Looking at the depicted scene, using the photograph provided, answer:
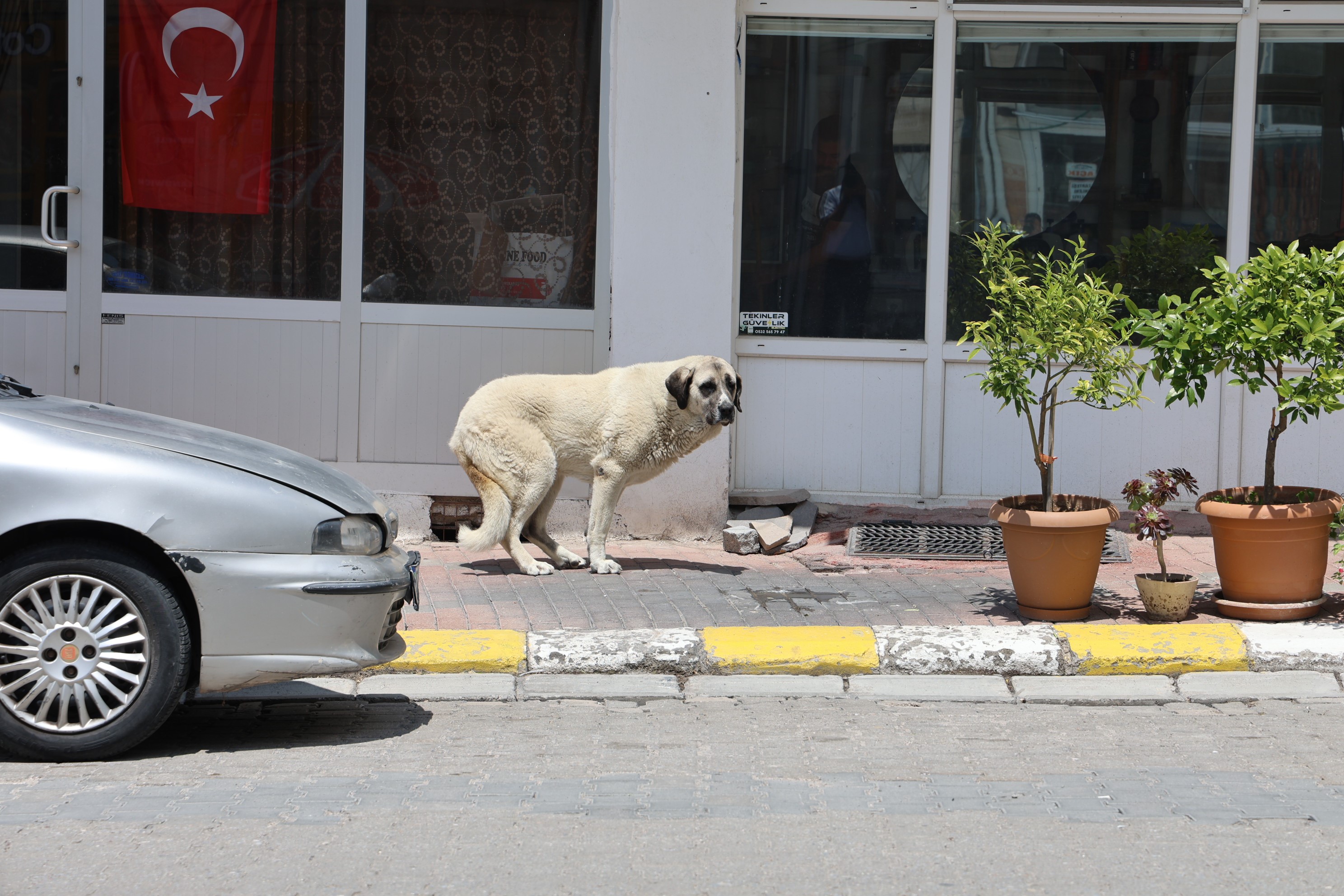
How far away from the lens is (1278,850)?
3.77 meters

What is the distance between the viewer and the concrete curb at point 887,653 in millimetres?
5770

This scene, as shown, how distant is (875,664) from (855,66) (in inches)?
174

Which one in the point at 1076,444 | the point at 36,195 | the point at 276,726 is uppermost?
the point at 36,195

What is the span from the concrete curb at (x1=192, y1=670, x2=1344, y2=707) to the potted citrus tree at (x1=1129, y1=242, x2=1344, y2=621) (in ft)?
1.88

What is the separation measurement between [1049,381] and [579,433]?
7.87 ft

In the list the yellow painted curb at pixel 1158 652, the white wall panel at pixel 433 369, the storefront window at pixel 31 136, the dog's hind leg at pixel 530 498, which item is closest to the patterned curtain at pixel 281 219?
the storefront window at pixel 31 136

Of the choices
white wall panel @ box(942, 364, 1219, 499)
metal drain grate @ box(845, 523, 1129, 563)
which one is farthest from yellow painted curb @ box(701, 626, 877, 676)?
white wall panel @ box(942, 364, 1219, 499)

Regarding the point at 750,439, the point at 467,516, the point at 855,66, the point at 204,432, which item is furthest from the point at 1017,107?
the point at 204,432

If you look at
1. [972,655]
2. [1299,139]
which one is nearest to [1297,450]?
[1299,139]

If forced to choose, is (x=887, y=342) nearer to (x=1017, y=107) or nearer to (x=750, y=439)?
(x=750, y=439)

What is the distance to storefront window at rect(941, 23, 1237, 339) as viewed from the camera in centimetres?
859

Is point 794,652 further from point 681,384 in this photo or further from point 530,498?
point 530,498

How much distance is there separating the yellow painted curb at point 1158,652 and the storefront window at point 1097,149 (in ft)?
10.3

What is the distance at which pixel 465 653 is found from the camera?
5.82 m
